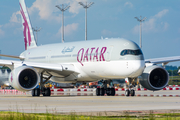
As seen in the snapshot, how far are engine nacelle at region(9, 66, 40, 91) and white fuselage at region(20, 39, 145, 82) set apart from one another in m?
4.23

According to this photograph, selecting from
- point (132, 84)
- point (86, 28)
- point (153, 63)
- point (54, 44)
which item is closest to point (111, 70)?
point (132, 84)

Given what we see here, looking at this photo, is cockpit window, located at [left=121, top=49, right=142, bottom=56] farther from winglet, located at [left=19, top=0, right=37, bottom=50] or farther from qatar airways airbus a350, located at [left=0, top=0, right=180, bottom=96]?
winglet, located at [left=19, top=0, right=37, bottom=50]

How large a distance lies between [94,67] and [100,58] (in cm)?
98

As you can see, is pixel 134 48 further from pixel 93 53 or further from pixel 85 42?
pixel 85 42

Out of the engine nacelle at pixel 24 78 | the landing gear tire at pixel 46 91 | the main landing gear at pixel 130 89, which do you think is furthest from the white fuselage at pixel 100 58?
the engine nacelle at pixel 24 78

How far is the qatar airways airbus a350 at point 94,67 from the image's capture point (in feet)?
82.0

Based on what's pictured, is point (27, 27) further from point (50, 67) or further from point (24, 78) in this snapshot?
point (24, 78)

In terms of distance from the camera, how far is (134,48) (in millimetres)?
25062

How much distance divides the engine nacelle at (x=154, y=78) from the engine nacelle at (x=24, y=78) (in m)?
7.88

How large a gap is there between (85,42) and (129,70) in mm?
6714

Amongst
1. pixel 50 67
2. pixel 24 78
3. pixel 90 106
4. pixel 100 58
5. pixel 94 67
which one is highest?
pixel 100 58

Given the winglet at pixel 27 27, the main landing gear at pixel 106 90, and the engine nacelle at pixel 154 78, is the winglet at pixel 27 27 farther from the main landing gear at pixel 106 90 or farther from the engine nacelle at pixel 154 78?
the engine nacelle at pixel 154 78

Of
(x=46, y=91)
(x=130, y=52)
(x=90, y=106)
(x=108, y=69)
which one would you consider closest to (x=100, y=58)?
(x=108, y=69)

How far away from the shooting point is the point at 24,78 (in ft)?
86.4
